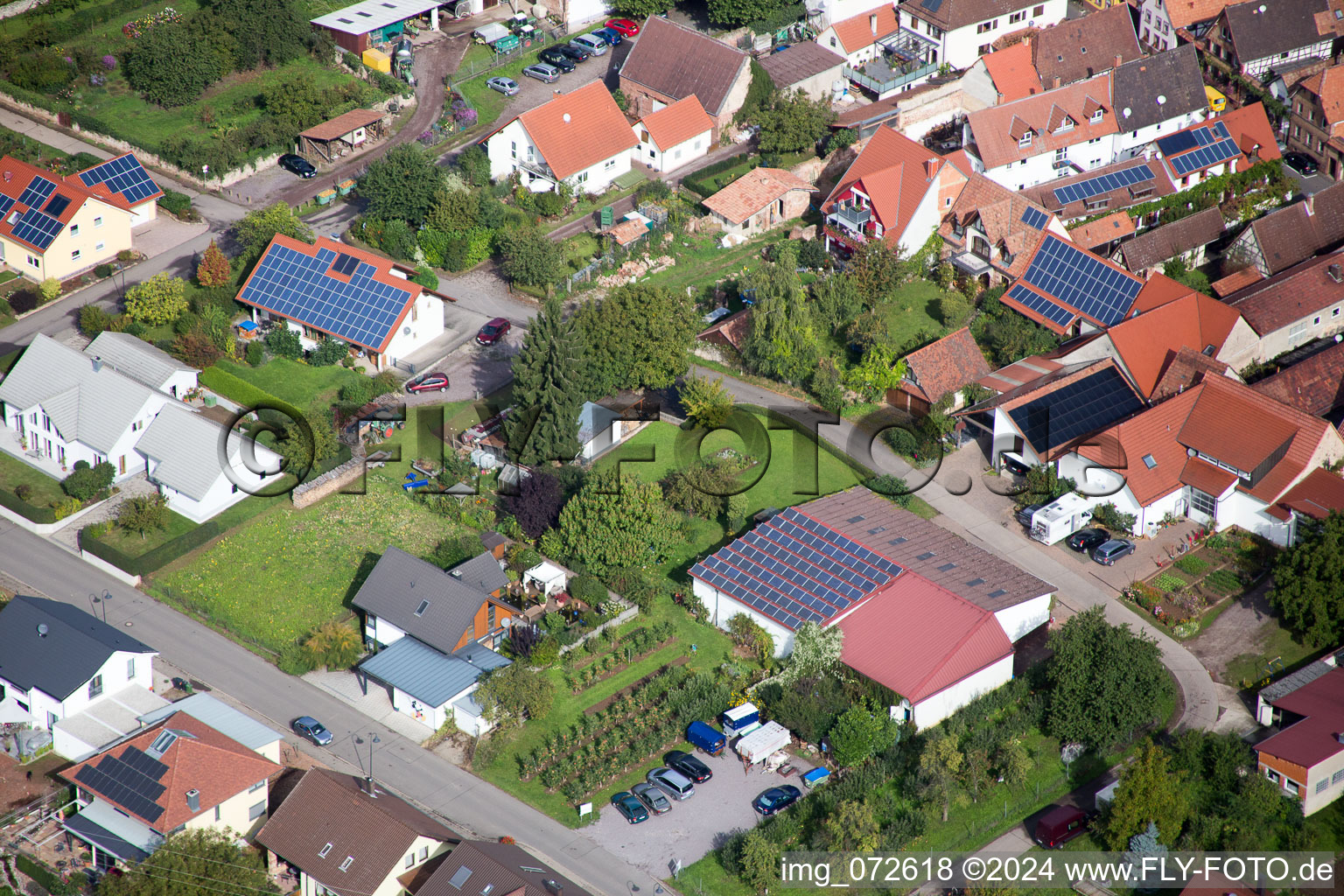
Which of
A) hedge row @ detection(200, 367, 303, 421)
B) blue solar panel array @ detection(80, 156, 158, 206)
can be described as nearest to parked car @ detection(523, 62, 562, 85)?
blue solar panel array @ detection(80, 156, 158, 206)

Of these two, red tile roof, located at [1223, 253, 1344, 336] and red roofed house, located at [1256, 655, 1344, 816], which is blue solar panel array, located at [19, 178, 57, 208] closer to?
red tile roof, located at [1223, 253, 1344, 336]

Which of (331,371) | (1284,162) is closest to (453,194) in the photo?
(331,371)

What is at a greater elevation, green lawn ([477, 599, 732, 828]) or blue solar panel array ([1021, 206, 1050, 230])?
blue solar panel array ([1021, 206, 1050, 230])

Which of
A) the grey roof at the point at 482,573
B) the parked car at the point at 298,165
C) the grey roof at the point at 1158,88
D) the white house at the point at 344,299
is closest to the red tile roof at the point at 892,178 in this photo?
the grey roof at the point at 1158,88

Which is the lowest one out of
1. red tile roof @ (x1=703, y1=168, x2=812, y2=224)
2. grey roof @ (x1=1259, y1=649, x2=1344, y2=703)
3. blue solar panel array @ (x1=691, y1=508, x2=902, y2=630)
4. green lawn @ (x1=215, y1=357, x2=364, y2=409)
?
green lawn @ (x1=215, y1=357, x2=364, y2=409)

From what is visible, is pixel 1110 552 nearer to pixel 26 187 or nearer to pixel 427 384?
pixel 427 384

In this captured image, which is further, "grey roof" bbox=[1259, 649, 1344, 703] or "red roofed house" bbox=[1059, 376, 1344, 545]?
"red roofed house" bbox=[1059, 376, 1344, 545]
